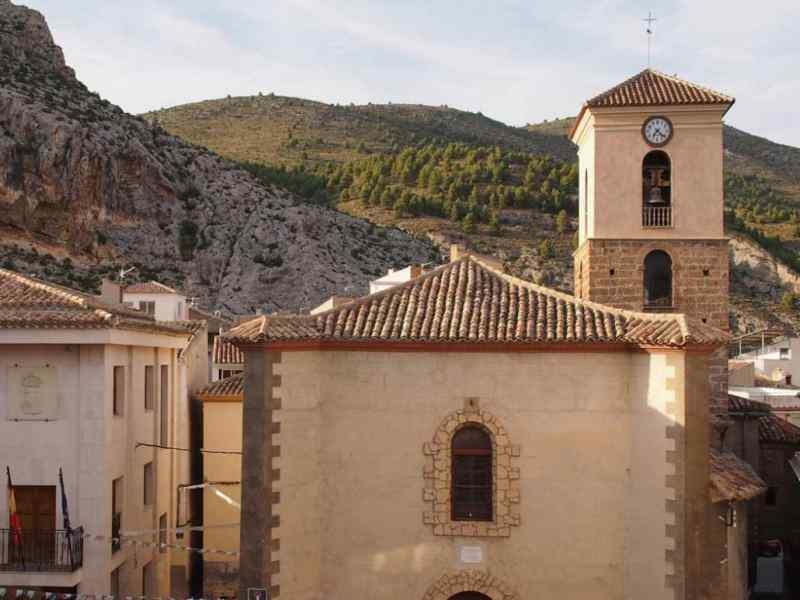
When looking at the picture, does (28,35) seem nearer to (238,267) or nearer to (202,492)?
(238,267)

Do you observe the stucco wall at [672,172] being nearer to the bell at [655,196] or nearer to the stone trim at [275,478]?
the bell at [655,196]

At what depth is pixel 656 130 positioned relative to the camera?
20516mm

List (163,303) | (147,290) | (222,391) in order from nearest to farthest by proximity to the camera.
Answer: (222,391) < (163,303) < (147,290)

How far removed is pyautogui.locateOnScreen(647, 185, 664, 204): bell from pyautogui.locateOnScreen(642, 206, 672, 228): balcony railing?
0.13 meters

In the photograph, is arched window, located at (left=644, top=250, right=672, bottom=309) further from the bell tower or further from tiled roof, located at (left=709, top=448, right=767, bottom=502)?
tiled roof, located at (left=709, top=448, right=767, bottom=502)

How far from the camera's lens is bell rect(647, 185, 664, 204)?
2048cm

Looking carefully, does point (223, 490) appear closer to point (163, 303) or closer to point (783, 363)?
point (163, 303)

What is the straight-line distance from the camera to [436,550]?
1536 centimetres

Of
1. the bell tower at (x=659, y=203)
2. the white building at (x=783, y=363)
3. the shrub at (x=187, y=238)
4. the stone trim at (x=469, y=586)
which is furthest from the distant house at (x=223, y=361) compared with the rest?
the shrub at (x=187, y=238)

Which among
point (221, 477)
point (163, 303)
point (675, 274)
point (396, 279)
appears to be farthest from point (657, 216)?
point (163, 303)

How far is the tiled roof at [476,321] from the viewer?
15242 mm

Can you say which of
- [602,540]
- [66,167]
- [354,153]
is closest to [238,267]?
[66,167]

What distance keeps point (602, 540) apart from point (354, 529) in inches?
158

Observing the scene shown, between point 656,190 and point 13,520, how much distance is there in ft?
48.9
